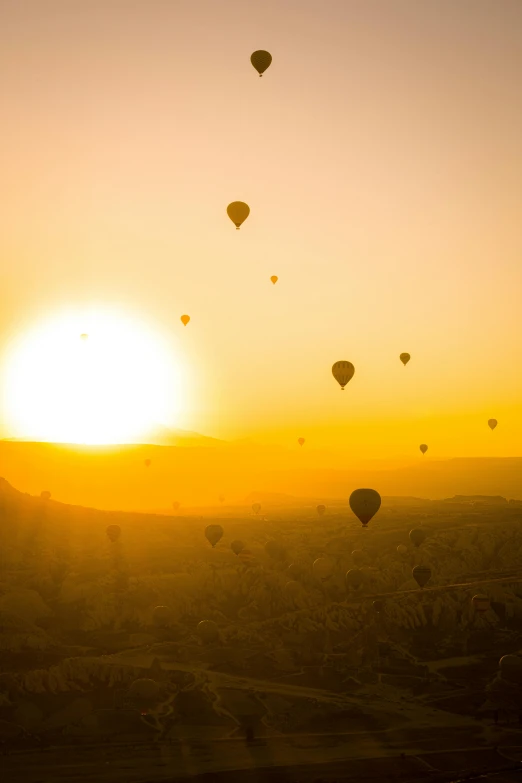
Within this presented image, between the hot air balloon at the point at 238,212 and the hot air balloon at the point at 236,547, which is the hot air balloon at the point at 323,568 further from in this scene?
the hot air balloon at the point at 238,212

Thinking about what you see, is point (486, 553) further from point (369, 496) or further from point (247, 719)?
point (247, 719)

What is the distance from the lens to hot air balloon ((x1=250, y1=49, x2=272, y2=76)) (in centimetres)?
6156

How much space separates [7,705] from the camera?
4775 centimetres

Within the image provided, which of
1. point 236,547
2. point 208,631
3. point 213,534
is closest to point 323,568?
point 236,547

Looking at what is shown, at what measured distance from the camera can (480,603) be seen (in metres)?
70.9

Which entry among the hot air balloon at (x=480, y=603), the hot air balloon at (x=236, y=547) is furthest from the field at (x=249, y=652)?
the hot air balloon at (x=236, y=547)

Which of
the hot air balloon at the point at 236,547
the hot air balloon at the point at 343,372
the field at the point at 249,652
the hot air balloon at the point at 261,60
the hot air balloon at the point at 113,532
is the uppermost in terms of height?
the hot air balloon at the point at 261,60

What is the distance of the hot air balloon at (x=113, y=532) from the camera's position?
94.2 m

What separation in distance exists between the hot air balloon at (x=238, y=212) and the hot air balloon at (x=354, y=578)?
3978 centimetres

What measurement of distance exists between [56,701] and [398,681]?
24918 mm

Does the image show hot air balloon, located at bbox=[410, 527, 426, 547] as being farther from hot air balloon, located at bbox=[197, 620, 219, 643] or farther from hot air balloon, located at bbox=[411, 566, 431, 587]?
hot air balloon, located at bbox=[197, 620, 219, 643]

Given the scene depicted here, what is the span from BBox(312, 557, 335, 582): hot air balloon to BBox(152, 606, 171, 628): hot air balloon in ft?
67.4

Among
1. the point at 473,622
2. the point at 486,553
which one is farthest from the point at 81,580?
the point at 486,553

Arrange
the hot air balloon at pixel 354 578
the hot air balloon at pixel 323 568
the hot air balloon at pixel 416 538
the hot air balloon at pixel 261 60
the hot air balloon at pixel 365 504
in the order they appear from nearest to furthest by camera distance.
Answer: the hot air balloon at pixel 261 60 → the hot air balloon at pixel 365 504 → the hot air balloon at pixel 354 578 → the hot air balloon at pixel 323 568 → the hot air balloon at pixel 416 538
